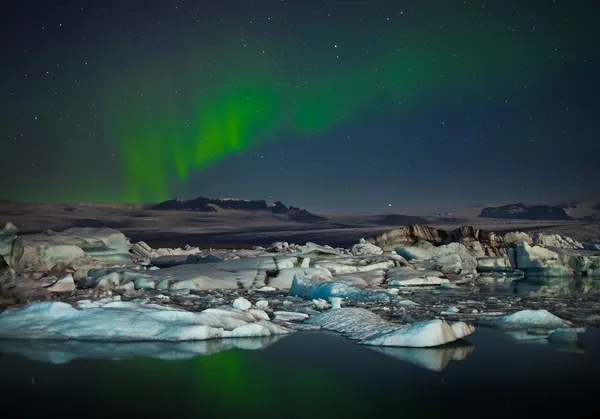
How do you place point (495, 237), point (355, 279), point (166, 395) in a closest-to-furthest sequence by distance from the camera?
1. point (166, 395)
2. point (355, 279)
3. point (495, 237)

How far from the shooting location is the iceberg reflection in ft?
30.1

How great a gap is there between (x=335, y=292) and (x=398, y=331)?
10608mm

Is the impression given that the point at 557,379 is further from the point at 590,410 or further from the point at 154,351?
the point at 154,351

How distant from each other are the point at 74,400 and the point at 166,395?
1.16m

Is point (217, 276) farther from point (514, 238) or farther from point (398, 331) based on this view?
point (514, 238)

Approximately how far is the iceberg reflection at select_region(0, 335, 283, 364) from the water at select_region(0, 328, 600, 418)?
0.12 feet

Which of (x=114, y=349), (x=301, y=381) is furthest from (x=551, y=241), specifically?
(x=114, y=349)

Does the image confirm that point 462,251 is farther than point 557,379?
Yes

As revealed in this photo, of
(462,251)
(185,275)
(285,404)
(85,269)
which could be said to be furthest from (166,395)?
(462,251)

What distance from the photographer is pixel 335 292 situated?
20875mm

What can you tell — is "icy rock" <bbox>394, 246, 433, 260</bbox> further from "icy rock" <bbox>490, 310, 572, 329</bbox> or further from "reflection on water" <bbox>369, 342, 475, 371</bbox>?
"reflection on water" <bbox>369, 342, 475, 371</bbox>

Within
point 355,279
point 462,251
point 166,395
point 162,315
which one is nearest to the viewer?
point 166,395

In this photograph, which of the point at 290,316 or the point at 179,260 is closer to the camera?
the point at 290,316

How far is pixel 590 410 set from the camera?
21.0 ft
